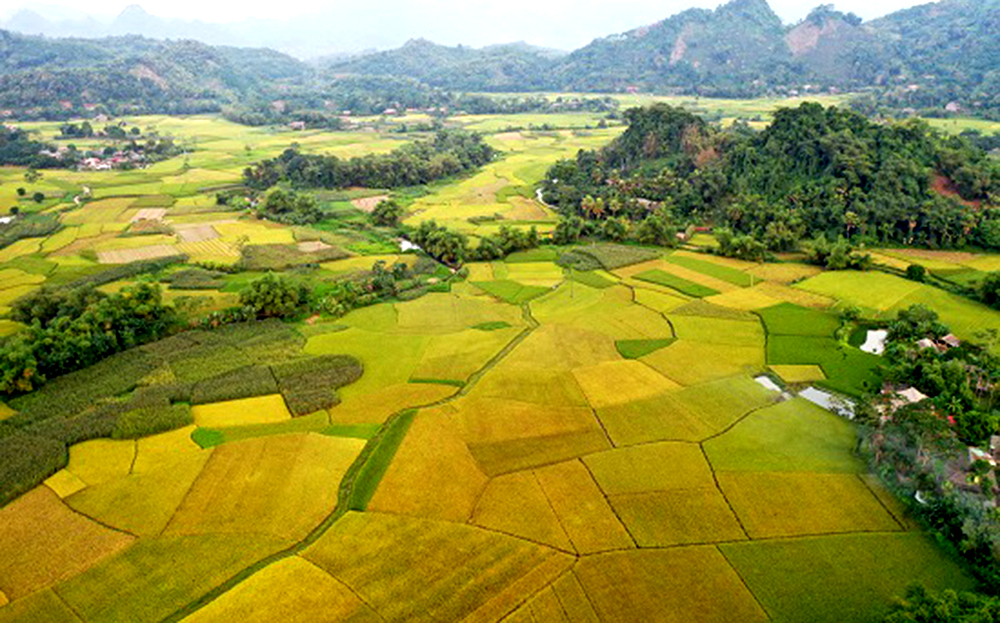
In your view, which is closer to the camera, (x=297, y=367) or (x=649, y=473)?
(x=649, y=473)

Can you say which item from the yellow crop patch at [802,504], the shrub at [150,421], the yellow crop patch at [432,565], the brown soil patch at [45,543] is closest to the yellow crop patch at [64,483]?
the brown soil patch at [45,543]

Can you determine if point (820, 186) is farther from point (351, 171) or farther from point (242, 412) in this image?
point (351, 171)

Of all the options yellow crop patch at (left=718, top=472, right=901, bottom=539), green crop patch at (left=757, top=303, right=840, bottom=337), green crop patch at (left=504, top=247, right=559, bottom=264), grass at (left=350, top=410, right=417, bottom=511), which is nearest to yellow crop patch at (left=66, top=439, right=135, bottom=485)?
grass at (left=350, top=410, right=417, bottom=511)

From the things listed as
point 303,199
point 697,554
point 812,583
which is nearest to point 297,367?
point 697,554

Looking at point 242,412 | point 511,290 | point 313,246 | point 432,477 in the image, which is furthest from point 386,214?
point 432,477

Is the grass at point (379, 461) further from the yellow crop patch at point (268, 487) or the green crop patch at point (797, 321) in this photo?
the green crop patch at point (797, 321)

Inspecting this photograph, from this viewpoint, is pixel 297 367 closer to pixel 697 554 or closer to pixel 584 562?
pixel 584 562

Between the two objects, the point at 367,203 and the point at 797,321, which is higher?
the point at 367,203
